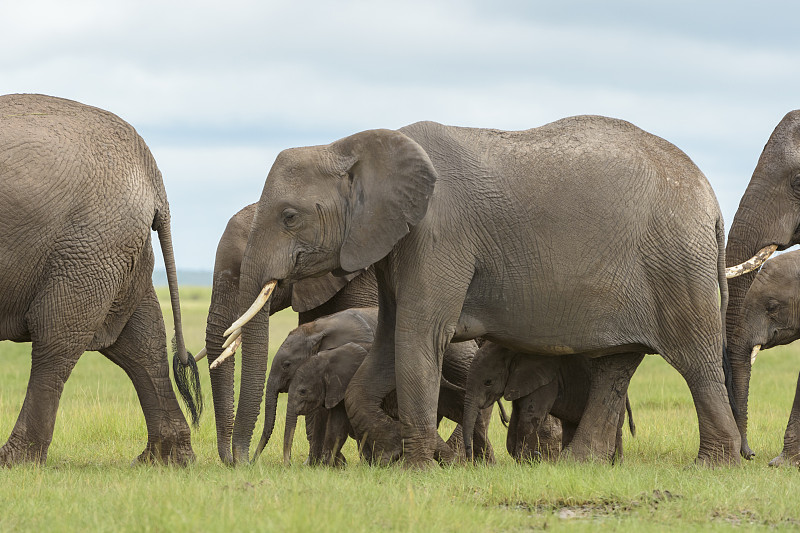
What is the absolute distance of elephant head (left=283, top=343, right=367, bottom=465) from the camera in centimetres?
916

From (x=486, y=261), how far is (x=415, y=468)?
1.55 m

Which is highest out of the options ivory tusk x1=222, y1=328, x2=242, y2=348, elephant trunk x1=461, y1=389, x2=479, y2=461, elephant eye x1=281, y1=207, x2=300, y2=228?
elephant eye x1=281, y1=207, x2=300, y2=228

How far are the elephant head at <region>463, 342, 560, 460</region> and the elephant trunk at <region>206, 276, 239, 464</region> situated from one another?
6.62 ft

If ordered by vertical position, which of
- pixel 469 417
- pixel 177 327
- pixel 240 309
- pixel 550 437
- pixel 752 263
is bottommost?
pixel 550 437

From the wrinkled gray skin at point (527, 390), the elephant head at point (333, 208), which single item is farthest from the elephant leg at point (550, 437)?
the elephant head at point (333, 208)

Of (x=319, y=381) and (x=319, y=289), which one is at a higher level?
(x=319, y=289)

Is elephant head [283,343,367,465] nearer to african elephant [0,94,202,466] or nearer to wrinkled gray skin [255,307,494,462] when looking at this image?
wrinkled gray skin [255,307,494,462]

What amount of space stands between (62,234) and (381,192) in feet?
7.44

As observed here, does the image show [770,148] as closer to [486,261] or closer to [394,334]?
[486,261]

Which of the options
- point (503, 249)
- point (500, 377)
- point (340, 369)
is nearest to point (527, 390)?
point (500, 377)

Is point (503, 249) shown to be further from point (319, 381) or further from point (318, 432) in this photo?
point (318, 432)

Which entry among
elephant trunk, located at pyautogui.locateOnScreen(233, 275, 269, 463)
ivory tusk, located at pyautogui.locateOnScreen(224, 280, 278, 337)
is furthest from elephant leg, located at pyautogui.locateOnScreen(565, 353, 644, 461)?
ivory tusk, located at pyautogui.locateOnScreen(224, 280, 278, 337)

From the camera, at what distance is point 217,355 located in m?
10.1

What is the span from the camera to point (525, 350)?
8.84 metres
